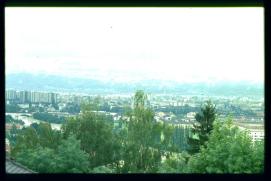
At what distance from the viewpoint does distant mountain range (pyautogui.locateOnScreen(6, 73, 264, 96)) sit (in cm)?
302

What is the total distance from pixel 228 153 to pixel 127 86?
2.82 ft

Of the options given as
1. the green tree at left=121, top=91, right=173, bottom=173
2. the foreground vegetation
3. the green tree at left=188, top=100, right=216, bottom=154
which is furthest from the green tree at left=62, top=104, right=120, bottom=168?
the green tree at left=188, top=100, right=216, bottom=154

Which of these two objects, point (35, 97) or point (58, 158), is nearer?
point (58, 158)

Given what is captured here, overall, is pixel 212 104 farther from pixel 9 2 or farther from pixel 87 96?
pixel 9 2

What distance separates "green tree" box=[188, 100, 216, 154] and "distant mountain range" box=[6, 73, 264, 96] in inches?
5.9

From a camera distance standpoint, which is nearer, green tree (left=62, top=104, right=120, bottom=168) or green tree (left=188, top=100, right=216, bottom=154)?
green tree (left=62, top=104, right=120, bottom=168)

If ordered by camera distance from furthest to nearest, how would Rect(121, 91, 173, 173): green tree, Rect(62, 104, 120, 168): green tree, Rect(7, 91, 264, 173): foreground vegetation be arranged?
Rect(121, 91, 173, 173): green tree, Rect(62, 104, 120, 168): green tree, Rect(7, 91, 264, 173): foreground vegetation

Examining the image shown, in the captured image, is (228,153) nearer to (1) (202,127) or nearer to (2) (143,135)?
(1) (202,127)

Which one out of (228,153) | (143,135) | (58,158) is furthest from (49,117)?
(228,153)

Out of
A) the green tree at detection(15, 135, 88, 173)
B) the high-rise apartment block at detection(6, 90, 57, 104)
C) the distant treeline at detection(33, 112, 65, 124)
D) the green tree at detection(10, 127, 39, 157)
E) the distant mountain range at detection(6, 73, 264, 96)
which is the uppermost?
the distant mountain range at detection(6, 73, 264, 96)

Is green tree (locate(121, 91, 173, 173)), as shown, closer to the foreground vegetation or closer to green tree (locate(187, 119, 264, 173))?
the foreground vegetation

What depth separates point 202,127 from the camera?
3.18 meters

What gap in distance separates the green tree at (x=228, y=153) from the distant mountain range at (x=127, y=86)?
27cm
